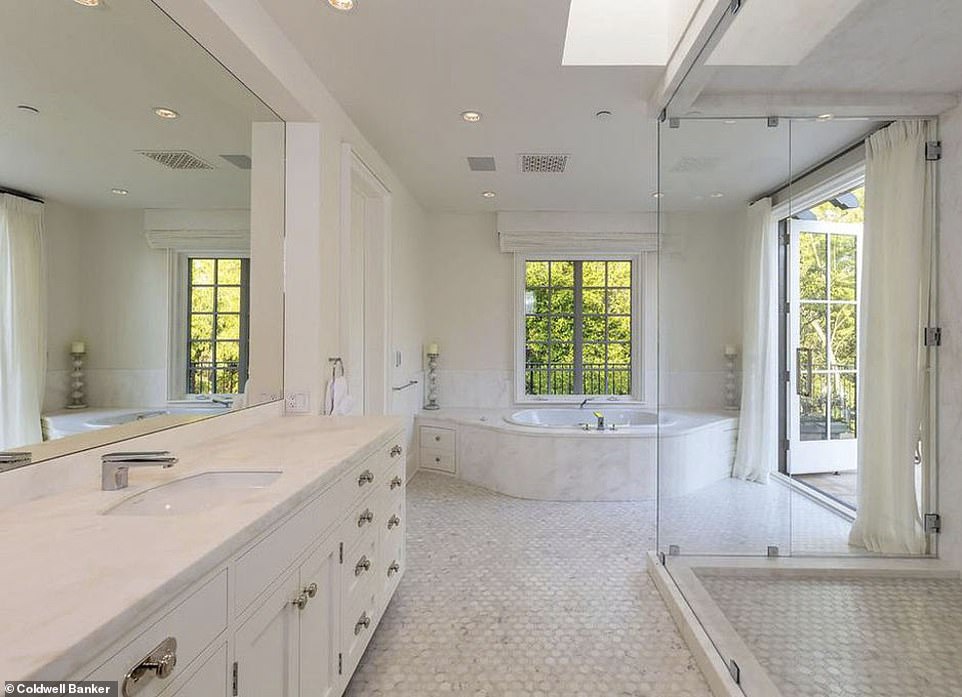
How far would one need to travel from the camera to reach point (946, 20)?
1624mm

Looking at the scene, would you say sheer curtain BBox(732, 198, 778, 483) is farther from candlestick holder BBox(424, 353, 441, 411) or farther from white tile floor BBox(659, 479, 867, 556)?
candlestick holder BBox(424, 353, 441, 411)

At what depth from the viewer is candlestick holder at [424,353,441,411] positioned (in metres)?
4.97

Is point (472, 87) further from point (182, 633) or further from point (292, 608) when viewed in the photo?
point (182, 633)

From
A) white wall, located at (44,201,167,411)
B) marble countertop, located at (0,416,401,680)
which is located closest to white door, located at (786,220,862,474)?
marble countertop, located at (0,416,401,680)

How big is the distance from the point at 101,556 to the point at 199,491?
610mm

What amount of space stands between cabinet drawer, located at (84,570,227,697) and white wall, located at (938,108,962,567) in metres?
2.49

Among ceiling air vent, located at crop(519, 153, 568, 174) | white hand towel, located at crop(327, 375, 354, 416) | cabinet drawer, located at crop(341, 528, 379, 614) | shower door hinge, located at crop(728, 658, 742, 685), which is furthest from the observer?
ceiling air vent, located at crop(519, 153, 568, 174)

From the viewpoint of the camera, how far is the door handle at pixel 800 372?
2.43 metres

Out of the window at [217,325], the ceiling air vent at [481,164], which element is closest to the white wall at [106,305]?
the window at [217,325]

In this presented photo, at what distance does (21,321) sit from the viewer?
1217 millimetres

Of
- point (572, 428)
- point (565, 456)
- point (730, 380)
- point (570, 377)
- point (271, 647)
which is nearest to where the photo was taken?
point (271, 647)

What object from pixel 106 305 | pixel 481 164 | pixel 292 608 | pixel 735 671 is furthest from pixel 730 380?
pixel 106 305

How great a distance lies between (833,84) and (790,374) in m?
1.31

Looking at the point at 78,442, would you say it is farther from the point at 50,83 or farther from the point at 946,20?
the point at 946,20
